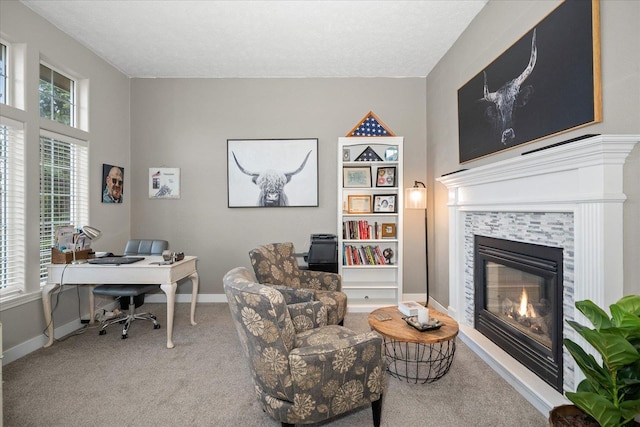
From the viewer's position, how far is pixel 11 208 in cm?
267

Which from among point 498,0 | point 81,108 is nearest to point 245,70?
point 81,108

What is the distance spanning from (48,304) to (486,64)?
4670mm

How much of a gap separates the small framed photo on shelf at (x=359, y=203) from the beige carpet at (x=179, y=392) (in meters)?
1.98

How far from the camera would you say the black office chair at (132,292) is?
300cm

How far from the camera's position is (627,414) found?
1.17 m

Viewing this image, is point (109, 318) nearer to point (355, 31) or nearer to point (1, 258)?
point (1, 258)

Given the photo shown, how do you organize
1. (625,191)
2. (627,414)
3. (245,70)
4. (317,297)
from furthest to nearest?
(245,70) < (317,297) < (625,191) < (627,414)

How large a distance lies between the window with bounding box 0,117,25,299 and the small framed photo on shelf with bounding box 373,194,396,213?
3734 mm

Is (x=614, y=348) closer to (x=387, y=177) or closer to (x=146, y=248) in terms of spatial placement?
(x=387, y=177)

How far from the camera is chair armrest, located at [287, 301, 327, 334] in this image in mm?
2184

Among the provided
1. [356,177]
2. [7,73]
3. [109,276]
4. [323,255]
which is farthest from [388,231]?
[7,73]

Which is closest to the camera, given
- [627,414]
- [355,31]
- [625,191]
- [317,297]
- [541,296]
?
[627,414]

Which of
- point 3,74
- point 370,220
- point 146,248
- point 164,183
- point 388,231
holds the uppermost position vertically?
point 3,74

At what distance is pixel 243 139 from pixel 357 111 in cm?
166
